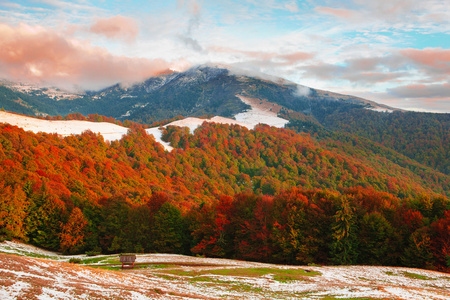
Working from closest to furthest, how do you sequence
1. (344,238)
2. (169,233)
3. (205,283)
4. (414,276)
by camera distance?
(205,283), (414,276), (344,238), (169,233)

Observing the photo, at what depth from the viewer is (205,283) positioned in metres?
32.3

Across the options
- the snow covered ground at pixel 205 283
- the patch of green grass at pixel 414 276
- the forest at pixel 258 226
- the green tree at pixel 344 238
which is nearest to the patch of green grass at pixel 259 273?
the snow covered ground at pixel 205 283

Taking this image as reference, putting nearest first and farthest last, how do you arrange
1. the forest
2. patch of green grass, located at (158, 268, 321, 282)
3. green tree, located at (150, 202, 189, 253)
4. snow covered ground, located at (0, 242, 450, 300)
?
snow covered ground, located at (0, 242, 450, 300) < patch of green grass, located at (158, 268, 321, 282) < the forest < green tree, located at (150, 202, 189, 253)

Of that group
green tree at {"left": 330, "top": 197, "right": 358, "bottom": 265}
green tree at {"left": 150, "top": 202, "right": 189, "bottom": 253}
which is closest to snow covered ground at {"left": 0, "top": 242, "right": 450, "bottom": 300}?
green tree at {"left": 330, "top": 197, "right": 358, "bottom": 265}

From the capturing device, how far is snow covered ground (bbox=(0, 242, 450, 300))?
2106 centimetres

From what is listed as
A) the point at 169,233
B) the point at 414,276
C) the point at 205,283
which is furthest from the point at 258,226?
the point at 205,283

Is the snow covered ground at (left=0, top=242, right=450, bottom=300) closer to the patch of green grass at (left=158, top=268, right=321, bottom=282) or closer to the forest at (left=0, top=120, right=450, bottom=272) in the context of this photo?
the patch of green grass at (left=158, top=268, right=321, bottom=282)

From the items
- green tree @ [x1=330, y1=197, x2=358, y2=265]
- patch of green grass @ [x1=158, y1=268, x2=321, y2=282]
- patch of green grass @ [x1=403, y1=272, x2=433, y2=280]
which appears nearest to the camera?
patch of green grass @ [x1=158, y1=268, x2=321, y2=282]

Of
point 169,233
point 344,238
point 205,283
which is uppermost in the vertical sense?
point 344,238

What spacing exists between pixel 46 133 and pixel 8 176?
108774 millimetres

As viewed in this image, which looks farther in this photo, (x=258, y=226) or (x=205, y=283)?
(x=258, y=226)

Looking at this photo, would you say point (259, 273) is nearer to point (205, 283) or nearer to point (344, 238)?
point (205, 283)

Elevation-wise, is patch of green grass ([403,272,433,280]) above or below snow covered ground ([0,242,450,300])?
below

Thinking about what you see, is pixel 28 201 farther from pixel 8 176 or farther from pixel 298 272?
pixel 298 272
